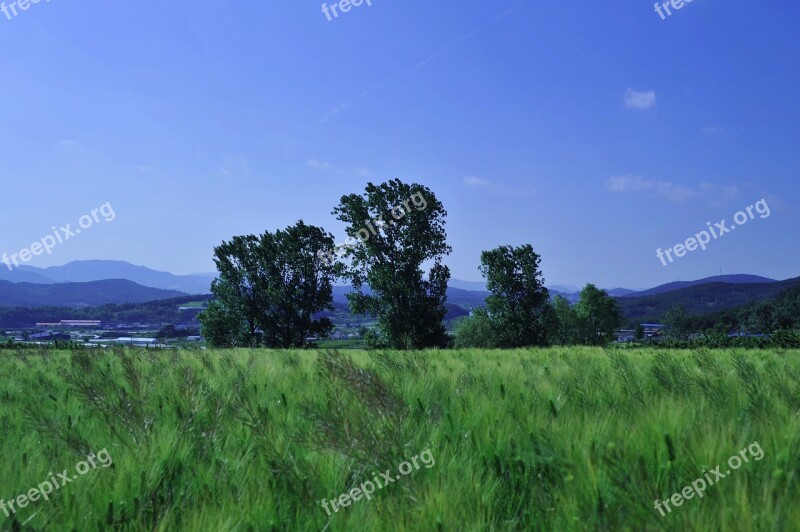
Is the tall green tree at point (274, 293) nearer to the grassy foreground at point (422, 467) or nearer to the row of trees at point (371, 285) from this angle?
the row of trees at point (371, 285)

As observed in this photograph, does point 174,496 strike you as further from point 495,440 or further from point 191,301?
point 191,301

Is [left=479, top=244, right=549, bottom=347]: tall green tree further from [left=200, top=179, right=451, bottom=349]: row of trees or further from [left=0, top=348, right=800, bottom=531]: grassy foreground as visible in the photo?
[left=0, top=348, right=800, bottom=531]: grassy foreground

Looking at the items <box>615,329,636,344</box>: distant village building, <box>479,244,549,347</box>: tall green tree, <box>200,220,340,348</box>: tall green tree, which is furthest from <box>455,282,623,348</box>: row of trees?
<box>200,220,340,348</box>: tall green tree

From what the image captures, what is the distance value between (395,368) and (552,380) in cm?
184

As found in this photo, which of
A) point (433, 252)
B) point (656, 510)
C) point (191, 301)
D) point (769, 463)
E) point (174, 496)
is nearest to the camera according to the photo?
point (656, 510)

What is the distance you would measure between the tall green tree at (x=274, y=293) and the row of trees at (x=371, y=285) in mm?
103

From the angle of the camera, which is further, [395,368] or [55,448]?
[395,368]

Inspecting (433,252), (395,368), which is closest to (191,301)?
(433,252)

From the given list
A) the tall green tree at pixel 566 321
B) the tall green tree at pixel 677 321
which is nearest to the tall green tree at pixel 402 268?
the tall green tree at pixel 566 321

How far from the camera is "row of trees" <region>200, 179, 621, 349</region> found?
4228 centimetres

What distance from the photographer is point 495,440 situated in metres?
2.62

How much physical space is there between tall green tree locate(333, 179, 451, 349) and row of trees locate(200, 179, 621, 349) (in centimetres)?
8

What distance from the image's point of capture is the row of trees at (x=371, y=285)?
4228 centimetres

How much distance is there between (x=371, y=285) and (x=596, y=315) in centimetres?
6668
